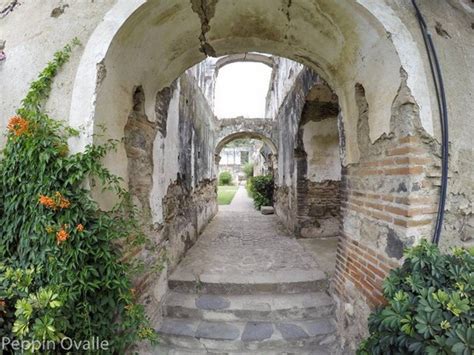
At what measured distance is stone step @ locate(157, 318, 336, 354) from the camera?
255 centimetres

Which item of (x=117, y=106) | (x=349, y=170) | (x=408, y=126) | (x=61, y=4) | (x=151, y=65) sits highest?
(x=61, y=4)

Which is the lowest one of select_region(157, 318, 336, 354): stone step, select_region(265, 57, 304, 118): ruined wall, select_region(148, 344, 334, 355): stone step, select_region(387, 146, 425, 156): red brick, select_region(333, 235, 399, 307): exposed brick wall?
select_region(148, 344, 334, 355): stone step

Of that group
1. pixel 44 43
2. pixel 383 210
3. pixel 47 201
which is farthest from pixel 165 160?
pixel 383 210

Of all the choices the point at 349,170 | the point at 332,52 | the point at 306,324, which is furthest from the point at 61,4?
the point at 306,324

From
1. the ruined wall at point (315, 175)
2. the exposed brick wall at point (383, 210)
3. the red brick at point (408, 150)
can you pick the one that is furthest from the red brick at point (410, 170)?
the ruined wall at point (315, 175)

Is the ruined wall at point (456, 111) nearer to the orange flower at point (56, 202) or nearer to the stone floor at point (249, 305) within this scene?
the stone floor at point (249, 305)

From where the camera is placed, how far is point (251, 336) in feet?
8.47

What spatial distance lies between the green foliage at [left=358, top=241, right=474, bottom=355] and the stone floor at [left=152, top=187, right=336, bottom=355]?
45.5 inches

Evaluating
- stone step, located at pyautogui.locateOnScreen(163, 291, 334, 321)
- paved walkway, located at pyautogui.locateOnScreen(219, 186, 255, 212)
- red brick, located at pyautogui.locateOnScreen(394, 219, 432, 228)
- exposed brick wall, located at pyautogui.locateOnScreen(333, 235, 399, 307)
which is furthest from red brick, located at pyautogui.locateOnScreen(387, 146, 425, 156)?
paved walkway, located at pyautogui.locateOnScreen(219, 186, 255, 212)

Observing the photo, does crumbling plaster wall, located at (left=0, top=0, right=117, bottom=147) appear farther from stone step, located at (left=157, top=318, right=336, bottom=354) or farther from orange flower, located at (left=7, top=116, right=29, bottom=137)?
stone step, located at (left=157, top=318, right=336, bottom=354)

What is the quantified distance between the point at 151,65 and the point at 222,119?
7.65m

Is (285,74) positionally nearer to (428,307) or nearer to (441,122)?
(441,122)

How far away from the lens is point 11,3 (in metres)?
2.14

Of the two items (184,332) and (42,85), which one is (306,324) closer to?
(184,332)
